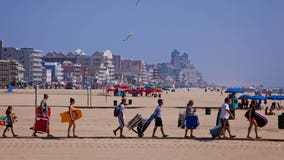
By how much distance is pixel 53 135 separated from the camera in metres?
15.4

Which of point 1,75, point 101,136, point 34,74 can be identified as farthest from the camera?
point 34,74

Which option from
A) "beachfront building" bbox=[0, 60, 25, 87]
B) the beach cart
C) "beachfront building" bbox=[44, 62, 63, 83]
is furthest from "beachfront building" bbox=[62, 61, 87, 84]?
the beach cart

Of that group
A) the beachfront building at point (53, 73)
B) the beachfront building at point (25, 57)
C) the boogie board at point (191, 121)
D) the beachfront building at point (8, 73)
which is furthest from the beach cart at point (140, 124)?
the beachfront building at point (53, 73)

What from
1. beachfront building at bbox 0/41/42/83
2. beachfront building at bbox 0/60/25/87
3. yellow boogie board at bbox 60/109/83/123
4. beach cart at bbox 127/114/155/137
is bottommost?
beach cart at bbox 127/114/155/137

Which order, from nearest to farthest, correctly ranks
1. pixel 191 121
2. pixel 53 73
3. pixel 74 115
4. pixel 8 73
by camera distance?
pixel 74 115 → pixel 191 121 → pixel 8 73 → pixel 53 73

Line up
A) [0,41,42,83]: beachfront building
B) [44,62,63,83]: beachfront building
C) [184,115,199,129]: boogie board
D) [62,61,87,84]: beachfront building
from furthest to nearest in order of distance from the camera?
1. [62,61,87,84]: beachfront building
2. [44,62,63,83]: beachfront building
3. [0,41,42,83]: beachfront building
4. [184,115,199,129]: boogie board

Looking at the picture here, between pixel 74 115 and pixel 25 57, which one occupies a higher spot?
pixel 25 57

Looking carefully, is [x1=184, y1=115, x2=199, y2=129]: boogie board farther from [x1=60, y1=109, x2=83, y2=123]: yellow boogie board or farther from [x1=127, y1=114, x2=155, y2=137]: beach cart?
[x1=60, y1=109, x2=83, y2=123]: yellow boogie board

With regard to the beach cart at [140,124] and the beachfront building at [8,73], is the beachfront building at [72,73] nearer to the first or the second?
the beachfront building at [8,73]

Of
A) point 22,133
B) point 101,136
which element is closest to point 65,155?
point 101,136

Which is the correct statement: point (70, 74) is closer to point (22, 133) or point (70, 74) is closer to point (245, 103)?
point (245, 103)

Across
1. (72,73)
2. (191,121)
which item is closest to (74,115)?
(191,121)

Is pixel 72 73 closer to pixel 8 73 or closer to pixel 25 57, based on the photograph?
pixel 25 57

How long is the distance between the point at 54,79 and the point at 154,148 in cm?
16127
